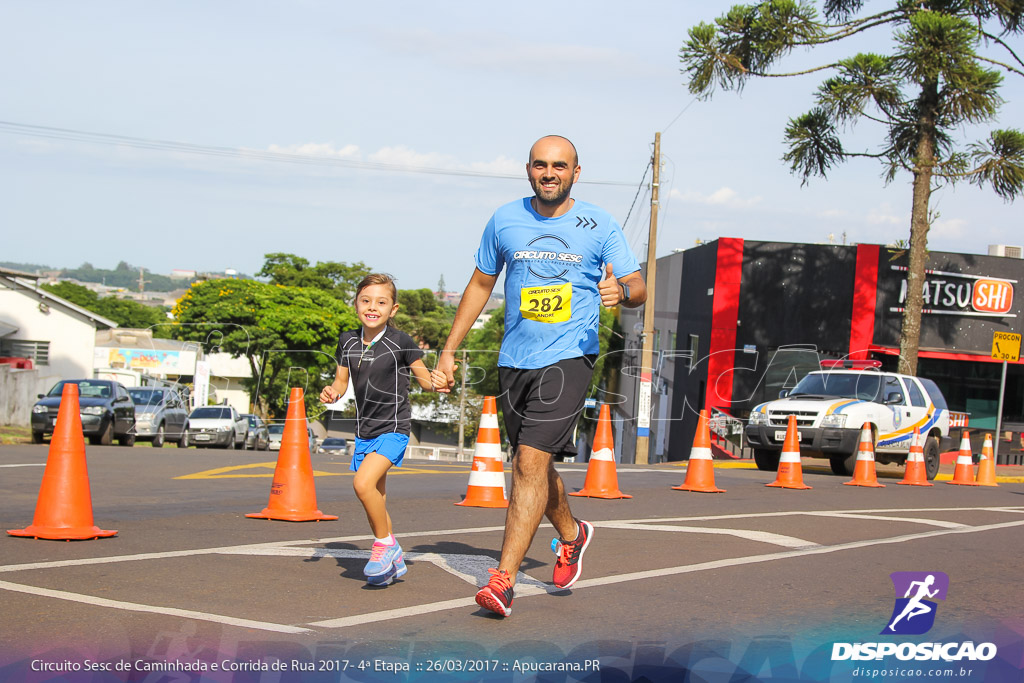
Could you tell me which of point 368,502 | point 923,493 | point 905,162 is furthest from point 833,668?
point 905,162

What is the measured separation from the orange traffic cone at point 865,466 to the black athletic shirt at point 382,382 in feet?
34.4

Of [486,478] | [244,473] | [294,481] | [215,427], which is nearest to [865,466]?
[486,478]

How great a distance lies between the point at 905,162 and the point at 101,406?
19525mm

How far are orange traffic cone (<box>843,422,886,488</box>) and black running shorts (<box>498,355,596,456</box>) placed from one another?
424 inches

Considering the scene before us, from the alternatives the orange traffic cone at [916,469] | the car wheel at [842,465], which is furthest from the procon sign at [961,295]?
the orange traffic cone at [916,469]

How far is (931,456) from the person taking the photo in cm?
1883

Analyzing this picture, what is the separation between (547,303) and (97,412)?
66.0ft

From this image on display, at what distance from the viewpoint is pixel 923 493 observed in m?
13.7

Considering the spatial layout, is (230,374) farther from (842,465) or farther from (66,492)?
(66,492)

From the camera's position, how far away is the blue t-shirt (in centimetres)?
515

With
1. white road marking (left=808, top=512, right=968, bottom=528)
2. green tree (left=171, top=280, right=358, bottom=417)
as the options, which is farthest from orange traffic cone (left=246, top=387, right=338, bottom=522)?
green tree (left=171, top=280, right=358, bottom=417)

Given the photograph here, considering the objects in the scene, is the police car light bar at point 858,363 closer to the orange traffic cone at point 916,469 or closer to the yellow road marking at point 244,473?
the orange traffic cone at point 916,469

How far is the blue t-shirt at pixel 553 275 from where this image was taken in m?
5.15

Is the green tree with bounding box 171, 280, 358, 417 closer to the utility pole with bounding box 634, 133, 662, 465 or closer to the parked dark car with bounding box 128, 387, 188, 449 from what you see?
the parked dark car with bounding box 128, 387, 188, 449
